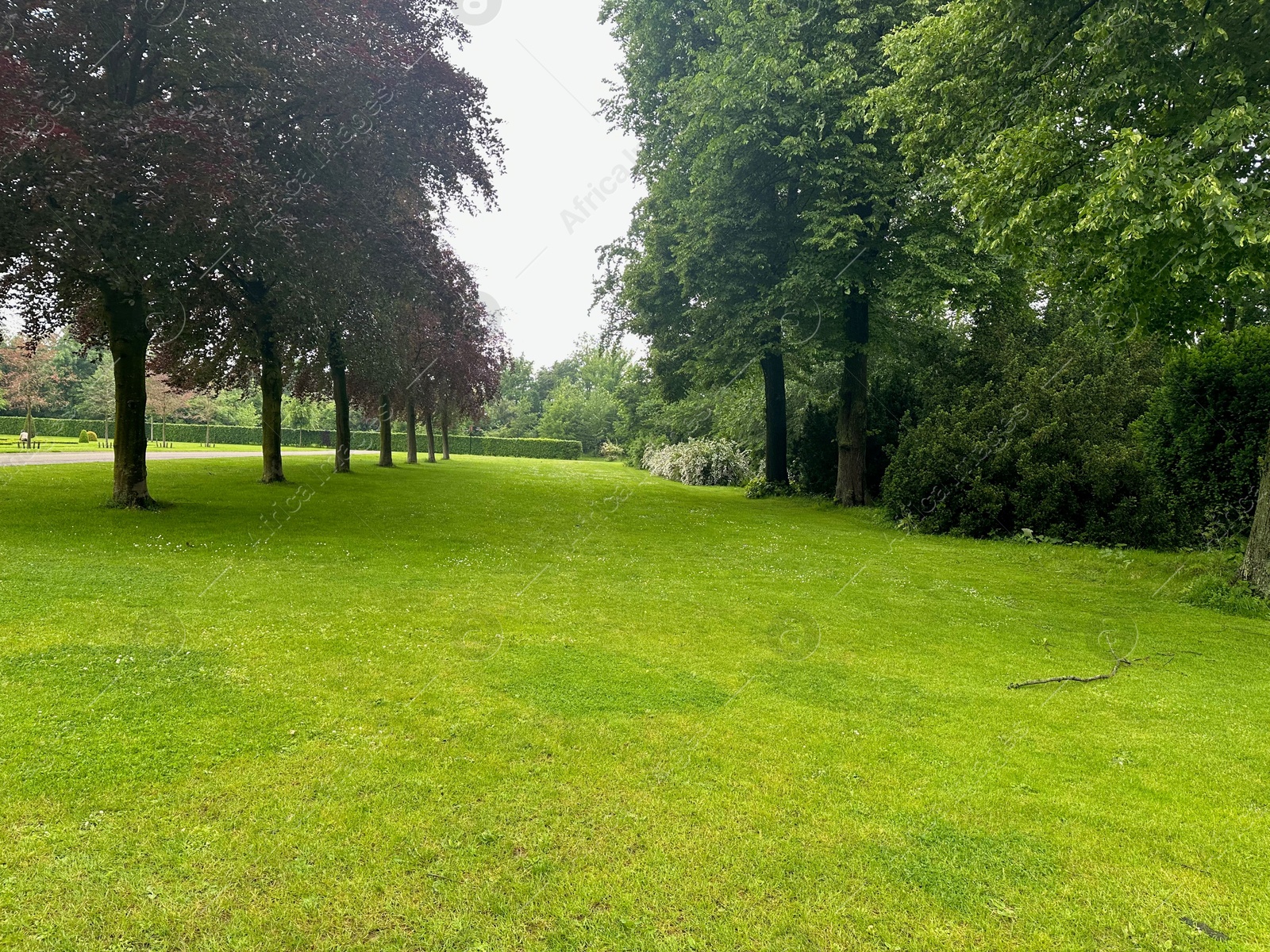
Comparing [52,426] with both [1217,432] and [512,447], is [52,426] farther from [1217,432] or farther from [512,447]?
[1217,432]

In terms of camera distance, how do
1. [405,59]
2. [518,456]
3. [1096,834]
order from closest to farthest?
[1096,834], [405,59], [518,456]

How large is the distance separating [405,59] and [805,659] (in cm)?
1404

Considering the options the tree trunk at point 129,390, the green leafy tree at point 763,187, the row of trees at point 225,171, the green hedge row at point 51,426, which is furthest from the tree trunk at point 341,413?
the green hedge row at point 51,426

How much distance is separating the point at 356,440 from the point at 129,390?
55646mm

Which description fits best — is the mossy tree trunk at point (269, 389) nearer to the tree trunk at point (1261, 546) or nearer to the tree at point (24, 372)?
the tree trunk at point (1261, 546)

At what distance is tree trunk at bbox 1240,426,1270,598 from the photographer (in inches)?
360

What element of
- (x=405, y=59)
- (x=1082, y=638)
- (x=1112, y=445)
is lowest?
(x=1082, y=638)

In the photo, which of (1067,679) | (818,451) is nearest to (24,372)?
(818,451)

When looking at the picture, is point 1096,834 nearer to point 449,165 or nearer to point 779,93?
point 449,165

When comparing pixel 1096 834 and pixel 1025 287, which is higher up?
pixel 1025 287

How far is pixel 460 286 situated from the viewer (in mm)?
22375

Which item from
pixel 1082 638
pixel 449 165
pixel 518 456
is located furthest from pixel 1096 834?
pixel 518 456

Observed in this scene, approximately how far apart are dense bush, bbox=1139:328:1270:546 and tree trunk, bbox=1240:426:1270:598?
16.2 feet

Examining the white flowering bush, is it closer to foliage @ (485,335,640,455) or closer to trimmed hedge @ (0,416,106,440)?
foliage @ (485,335,640,455)
